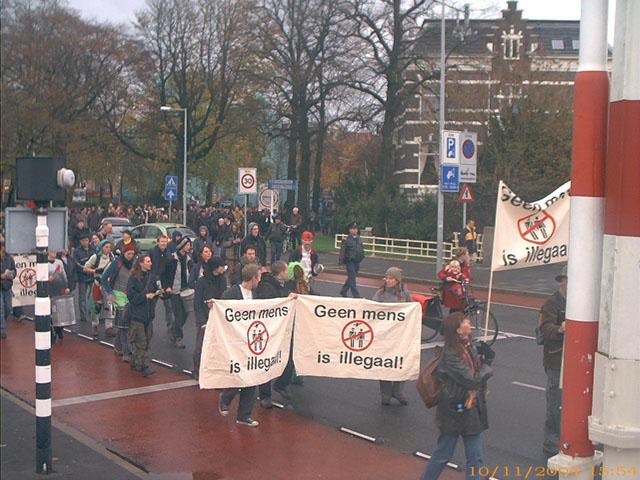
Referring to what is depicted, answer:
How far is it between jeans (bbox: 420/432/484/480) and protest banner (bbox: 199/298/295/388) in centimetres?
273

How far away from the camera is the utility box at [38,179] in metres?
6.47

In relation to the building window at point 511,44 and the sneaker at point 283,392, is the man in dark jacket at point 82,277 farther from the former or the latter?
the building window at point 511,44

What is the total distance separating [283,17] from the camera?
3953 centimetres

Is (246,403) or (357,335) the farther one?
(357,335)

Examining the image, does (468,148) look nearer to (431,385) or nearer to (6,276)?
(6,276)

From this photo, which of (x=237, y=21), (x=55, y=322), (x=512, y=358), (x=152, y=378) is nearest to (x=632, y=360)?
(x=152, y=378)

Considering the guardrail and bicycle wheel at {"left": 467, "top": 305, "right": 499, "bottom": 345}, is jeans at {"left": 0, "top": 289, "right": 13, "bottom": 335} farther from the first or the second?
the guardrail

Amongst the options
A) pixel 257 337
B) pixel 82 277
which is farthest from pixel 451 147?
pixel 257 337

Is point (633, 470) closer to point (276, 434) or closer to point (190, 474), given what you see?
point (190, 474)

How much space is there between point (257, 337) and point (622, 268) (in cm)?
608

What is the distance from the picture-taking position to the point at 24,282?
1438cm

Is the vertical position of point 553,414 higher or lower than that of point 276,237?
lower

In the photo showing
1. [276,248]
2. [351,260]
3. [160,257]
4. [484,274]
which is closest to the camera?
[160,257]

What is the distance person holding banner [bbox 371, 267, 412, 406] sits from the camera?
30.0 feet
